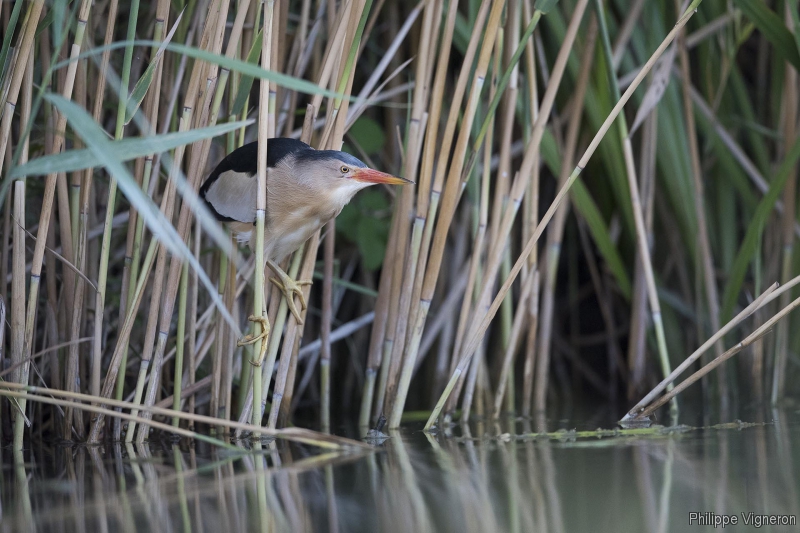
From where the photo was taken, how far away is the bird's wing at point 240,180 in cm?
179

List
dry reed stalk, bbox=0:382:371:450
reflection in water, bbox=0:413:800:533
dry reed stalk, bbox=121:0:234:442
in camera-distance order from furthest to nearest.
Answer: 1. dry reed stalk, bbox=121:0:234:442
2. dry reed stalk, bbox=0:382:371:450
3. reflection in water, bbox=0:413:800:533

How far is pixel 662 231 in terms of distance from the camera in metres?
2.68

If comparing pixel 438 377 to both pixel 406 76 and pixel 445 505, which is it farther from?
pixel 445 505

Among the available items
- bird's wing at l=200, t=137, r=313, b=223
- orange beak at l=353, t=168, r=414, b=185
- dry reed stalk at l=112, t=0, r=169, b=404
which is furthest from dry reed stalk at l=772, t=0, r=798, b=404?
dry reed stalk at l=112, t=0, r=169, b=404

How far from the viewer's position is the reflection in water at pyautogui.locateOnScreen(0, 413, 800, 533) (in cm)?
109

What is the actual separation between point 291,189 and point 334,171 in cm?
11

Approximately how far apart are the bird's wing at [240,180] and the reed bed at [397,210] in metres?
0.07

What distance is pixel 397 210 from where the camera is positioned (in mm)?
1965

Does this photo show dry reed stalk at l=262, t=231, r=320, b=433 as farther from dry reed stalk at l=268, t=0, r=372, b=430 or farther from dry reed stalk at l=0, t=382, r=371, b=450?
dry reed stalk at l=0, t=382, r=371, b=450

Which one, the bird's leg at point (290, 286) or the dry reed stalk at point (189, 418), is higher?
the bird's leg at point (290, 286)

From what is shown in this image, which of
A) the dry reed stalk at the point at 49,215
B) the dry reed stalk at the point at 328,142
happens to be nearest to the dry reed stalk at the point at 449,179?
the dry reed stalk at the point at 328,142

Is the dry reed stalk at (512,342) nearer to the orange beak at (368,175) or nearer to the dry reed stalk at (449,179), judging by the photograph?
the dry reed stalk at (449,179)

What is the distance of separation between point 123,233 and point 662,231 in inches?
64.6

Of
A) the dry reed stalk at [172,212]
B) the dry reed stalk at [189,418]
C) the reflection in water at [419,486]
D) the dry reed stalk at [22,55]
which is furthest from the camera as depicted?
the dry reed stalk at [172,212]
